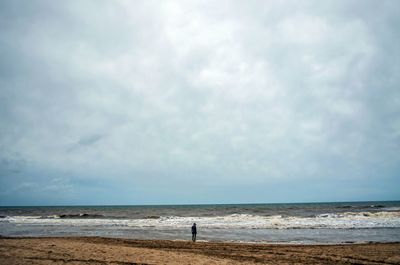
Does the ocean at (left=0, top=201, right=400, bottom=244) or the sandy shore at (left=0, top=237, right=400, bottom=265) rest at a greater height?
the sandy shore at (left=0, top=237, right=400, bottom=265)

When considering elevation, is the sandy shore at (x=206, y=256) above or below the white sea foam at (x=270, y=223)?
above

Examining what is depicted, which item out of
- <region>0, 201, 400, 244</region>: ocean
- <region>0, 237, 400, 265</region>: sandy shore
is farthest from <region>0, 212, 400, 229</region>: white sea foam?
<region>0, 237, 400, 265</region>: sandy shore

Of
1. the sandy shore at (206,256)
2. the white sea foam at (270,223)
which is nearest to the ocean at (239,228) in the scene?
the white sea foam at (270,223)

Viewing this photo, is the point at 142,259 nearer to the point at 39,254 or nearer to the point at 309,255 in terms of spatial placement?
the point at 39,254

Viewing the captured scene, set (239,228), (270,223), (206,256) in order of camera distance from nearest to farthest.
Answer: (206,256) < (239,228) < (270,223)

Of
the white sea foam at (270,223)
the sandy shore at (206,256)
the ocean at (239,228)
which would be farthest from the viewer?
the white sea foam at (270,223)

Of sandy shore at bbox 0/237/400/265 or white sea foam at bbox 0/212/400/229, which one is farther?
white sea foam at bbox 0/212/400/229

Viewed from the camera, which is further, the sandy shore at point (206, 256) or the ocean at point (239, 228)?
the ocean at point (239, 228)

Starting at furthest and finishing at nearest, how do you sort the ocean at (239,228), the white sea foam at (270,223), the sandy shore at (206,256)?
the white sea foam at (270,223), the ocean at (239,228), the sandy shore at (206,256)

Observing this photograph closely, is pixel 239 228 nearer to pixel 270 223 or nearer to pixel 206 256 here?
pixel 270 223

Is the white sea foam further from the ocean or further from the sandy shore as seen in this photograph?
the sandy shore

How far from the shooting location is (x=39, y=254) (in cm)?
1491

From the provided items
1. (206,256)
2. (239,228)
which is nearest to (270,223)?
(239,228)

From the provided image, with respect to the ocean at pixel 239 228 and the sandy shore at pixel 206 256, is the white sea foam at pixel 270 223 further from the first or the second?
the sandy shore at pixel 206 256
